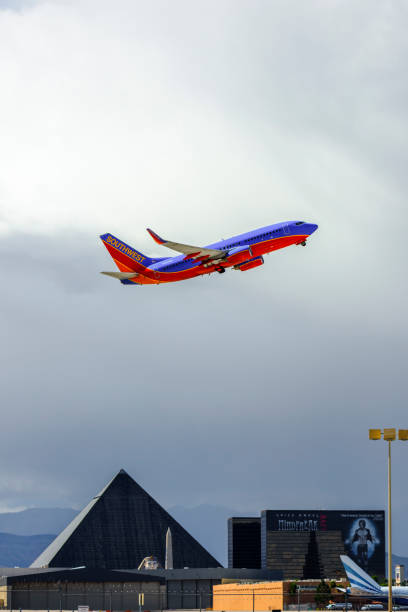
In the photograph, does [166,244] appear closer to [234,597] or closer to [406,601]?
[406,601]

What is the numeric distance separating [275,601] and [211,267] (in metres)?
80.7

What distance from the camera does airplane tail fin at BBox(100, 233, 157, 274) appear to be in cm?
10700

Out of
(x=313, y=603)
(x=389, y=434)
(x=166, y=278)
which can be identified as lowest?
(x=313, y=603)

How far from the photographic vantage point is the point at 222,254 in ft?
319

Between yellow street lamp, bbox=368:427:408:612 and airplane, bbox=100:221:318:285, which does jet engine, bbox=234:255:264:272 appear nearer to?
airplane, bbox=100:221:318:285

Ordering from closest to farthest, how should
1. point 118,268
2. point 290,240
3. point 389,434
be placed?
point 389,434 < point 290,240 < point 118,268

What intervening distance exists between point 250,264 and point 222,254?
3548mm

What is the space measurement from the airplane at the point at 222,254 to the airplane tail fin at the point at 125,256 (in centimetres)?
269

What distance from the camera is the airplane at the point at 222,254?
317 feet

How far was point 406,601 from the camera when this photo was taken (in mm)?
138875

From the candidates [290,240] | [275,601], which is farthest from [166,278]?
[275,601]

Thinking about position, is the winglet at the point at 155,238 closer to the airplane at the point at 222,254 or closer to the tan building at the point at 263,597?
the airplane at the point at 222,254

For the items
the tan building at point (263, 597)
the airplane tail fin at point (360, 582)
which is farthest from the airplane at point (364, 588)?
the tan building at point (263, 597)

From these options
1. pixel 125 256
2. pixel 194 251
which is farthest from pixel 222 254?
pixel 125 256
